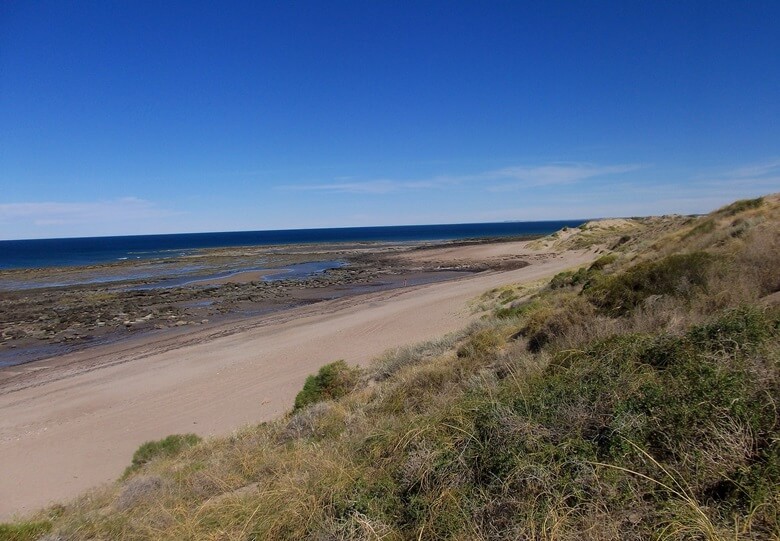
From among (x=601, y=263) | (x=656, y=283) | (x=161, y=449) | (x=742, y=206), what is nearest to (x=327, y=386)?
(x=161, y=449)

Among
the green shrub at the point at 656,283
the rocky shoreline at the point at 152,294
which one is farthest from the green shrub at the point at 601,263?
the rocky shoreline at the point at 152,294

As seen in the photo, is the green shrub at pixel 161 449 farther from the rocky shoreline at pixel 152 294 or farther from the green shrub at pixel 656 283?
the rocky shoreline at pixel 152 294

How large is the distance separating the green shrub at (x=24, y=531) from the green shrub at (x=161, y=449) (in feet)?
9.86

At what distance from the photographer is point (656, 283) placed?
9.19m

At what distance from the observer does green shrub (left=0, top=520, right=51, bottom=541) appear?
549 cm

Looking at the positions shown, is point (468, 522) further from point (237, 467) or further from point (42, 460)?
point (42, 460)

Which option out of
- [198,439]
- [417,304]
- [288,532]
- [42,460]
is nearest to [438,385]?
[288,532]

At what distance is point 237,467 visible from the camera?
633 centimetres

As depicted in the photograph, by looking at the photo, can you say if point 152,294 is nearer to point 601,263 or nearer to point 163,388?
point 163,388

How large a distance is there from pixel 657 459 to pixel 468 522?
1.47m

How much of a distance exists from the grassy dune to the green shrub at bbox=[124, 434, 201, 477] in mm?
2067

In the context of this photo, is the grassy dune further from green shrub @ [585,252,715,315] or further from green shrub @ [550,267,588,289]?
green shrub @ [550,267,588,289]

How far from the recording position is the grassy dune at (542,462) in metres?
3.05

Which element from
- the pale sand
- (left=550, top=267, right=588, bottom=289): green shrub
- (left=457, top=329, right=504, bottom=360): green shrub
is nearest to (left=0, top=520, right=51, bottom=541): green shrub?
the pale sand
